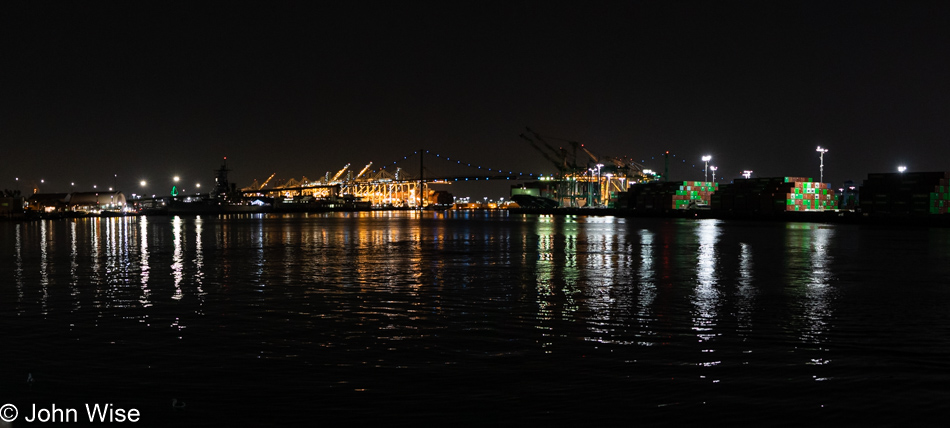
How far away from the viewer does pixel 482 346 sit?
8641 millimetres

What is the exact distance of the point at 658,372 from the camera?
7.26m

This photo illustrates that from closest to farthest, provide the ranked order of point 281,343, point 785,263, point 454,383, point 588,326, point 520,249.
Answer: point 454,383 → point 281,343 → point 588,326 → point 785,263 → point 520,249

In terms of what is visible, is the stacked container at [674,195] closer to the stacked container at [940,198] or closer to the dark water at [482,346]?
the stacked container at [940,198]

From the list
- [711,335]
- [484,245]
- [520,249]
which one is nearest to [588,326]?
[711,335]

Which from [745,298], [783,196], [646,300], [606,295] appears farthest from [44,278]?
[783,196]

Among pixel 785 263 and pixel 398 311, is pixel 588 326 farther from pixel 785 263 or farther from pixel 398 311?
pixel 785 263

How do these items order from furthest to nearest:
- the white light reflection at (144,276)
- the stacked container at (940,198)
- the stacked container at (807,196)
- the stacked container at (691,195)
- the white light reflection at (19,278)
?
the stacked container at (691,195) < the stacked container at (807,196) < the stacked container at (940,198) < the white light reflection at (144,276) < the white light reflection at (19,278)

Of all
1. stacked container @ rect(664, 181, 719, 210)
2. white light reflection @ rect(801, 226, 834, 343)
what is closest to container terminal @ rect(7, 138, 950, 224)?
stacked container @ rect(664, 181, 719, 210)

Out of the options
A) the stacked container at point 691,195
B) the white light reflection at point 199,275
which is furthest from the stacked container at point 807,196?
the white light reflection at point 199,275

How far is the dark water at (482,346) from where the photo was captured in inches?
241

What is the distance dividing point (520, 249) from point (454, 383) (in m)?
21.5

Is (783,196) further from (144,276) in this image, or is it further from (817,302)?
(144,276)

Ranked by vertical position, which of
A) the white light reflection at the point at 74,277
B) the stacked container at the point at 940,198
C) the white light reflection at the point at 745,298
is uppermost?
the stacked container at the point at 940,198

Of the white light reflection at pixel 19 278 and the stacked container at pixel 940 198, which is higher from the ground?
the stacked container at pixel 940 198
